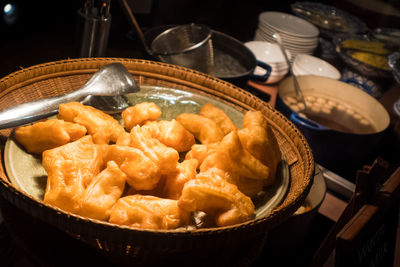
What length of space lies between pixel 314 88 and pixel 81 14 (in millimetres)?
1262

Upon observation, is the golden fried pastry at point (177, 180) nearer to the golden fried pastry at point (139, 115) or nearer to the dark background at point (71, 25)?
the golden fried pastry at point (139, 115)

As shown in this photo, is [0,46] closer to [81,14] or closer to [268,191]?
[81,14]

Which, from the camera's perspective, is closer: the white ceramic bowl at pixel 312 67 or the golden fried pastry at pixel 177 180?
the golden fried pastry at pixel 177 180

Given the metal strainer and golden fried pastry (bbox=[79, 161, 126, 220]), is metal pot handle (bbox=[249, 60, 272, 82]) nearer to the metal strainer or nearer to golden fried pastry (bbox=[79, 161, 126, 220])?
the metal strainer

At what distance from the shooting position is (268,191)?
97cm

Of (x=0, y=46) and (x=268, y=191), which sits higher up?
(x=268, y=191)

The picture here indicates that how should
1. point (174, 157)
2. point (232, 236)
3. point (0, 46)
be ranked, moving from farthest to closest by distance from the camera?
point (0, 46)
point (174, 157)
point (232, 236)

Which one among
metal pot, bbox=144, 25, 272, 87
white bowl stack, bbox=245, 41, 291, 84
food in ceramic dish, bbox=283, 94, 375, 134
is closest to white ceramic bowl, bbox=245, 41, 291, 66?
white bowl stack, bbox=245, 41, 291, 84

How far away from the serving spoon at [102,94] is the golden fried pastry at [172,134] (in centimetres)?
16

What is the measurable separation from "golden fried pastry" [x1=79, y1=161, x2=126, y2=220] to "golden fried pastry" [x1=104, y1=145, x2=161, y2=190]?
0.08 ft

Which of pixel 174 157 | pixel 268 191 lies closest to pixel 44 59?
pixel 174 157

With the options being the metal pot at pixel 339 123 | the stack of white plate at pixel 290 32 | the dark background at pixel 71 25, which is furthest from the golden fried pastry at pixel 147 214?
the stack of white plate at pixel 290 32

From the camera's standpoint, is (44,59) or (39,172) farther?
(44,59)

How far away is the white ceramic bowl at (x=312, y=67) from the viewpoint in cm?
208
